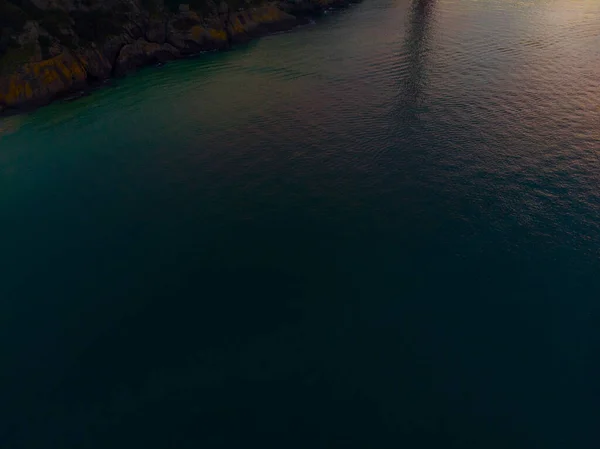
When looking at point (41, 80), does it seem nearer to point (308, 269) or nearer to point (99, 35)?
point (99, 35)

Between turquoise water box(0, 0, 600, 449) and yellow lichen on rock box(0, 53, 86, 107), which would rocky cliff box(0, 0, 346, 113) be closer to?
yellow lichen on rock box(0, 53, 86, 107)

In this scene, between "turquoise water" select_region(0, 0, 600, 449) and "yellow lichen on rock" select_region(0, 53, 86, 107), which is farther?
"yellow lichen on rock" select_region(0, 53, 86, 107)

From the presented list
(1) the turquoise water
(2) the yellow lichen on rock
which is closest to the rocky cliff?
(2) the yellow lichen on rock

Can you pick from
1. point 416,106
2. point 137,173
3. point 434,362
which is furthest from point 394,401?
point 416,106

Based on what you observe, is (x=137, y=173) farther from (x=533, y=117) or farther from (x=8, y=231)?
(x=533, y=117)

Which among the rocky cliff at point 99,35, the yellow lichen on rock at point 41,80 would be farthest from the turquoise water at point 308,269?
the rocky cliff at point 99,35

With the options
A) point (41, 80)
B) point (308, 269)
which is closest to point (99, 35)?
point (41, 80)

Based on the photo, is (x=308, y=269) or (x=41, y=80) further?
(x=41, y=80)
